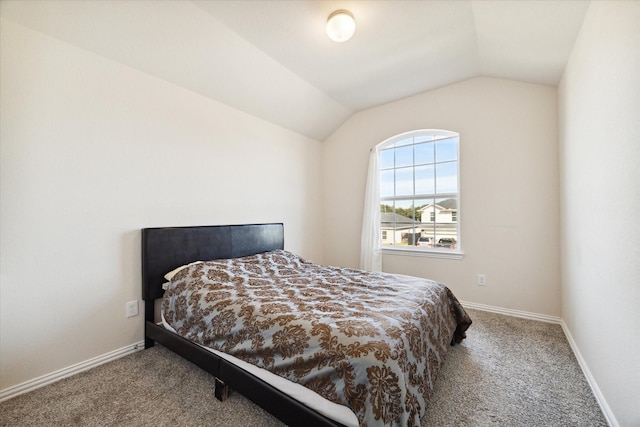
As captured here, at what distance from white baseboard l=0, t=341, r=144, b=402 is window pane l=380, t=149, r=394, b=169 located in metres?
3.41

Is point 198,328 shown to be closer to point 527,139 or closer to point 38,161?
point 38,161

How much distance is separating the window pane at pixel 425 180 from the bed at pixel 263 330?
163 centimetres

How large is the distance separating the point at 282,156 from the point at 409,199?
6.05 feet

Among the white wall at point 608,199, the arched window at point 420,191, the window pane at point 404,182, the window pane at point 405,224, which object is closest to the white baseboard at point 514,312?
the white wall at point 608,199

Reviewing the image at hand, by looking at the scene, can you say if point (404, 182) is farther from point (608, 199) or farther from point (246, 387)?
point (246, 387)

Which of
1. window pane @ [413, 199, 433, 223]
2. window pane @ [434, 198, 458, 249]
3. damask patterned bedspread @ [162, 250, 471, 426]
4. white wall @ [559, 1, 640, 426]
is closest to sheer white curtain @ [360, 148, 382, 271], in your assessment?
window pane @ [413, 199, 433, 223]

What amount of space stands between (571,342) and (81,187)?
13.2 feet

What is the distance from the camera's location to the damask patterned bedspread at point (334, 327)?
1083mm

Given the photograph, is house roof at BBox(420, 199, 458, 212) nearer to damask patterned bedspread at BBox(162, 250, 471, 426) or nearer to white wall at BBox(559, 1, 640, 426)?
white wall at BBox(559, 1, 640, 426)

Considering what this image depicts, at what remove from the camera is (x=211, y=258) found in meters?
2.55

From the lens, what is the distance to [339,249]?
13.3ft

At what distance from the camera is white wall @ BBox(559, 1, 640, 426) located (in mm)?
1145

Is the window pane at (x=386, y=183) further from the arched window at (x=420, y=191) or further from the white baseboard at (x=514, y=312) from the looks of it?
the white baseboard at (x=514, y=312)

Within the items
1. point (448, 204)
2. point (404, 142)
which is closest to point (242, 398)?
point (448, 204)
